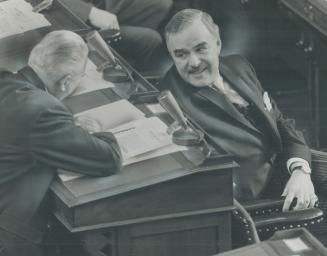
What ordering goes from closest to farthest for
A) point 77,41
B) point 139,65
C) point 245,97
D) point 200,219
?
point 200,219 < point 77,41 < point 245,97 < point 139,65

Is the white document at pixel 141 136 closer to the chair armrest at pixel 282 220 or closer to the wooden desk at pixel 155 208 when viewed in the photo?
the wooden desk at pixel 155 208

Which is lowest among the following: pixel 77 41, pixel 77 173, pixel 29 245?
pixel 29 245

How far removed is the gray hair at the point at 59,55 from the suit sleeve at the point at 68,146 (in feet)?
0.71

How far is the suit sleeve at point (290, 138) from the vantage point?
461 centimetres

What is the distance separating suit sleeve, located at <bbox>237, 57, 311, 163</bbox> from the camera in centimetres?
461

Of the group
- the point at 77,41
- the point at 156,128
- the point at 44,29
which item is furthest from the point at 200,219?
the point at 44,29

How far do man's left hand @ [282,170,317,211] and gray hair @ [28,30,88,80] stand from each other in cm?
111

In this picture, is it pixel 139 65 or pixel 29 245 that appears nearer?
pixel 29 245

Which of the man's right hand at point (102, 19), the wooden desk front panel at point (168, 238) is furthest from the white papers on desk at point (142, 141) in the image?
the man's right hand at point (102, 19)

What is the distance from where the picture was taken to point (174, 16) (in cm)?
451

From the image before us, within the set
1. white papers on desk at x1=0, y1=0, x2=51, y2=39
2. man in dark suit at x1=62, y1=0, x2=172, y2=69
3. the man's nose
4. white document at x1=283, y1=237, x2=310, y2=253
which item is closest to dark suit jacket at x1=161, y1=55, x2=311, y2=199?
the man's nose

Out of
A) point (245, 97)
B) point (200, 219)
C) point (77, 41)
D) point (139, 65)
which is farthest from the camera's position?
point (139, 65)

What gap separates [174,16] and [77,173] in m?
0.98

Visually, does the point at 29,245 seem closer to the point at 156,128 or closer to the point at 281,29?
the point at 156,128
